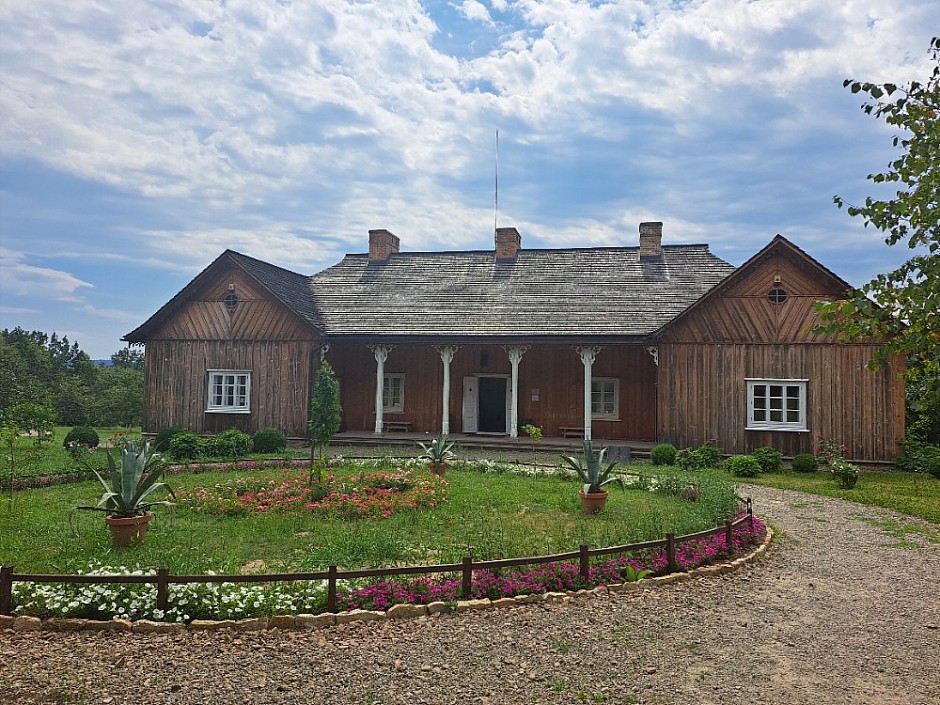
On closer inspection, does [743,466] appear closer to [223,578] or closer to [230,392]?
[223,578]

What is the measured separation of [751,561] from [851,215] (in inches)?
186

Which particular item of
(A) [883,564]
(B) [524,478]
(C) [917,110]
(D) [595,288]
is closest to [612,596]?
(A) [883,564]

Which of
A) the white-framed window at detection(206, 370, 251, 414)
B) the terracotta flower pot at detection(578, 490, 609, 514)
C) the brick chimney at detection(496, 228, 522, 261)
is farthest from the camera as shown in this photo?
the brick chimney at detection(496, 228, 522, 261)

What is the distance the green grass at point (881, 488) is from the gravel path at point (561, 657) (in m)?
5.79

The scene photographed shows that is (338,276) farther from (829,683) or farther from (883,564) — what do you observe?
(829,683)

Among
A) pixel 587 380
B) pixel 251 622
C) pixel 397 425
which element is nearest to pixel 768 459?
pixel 587 380

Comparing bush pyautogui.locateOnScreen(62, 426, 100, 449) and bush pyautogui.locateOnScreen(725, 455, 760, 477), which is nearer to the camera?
bush pyautogui.locateOnScreen(725, 455, 760, 477)

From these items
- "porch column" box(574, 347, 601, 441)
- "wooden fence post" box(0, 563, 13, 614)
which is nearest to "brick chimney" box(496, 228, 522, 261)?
"porch column" box(574, 347, 601, 441)

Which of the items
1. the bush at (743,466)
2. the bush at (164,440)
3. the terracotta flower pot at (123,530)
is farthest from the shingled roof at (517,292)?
the terracotta flower pot at (123,530)

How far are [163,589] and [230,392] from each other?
52.5ft

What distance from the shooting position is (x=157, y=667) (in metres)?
5.39

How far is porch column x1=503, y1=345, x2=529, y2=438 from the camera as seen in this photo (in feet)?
66.5

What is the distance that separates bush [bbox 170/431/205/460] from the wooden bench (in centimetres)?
636

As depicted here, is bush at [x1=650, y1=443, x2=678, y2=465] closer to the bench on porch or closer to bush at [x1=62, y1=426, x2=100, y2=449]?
the bench on porch
